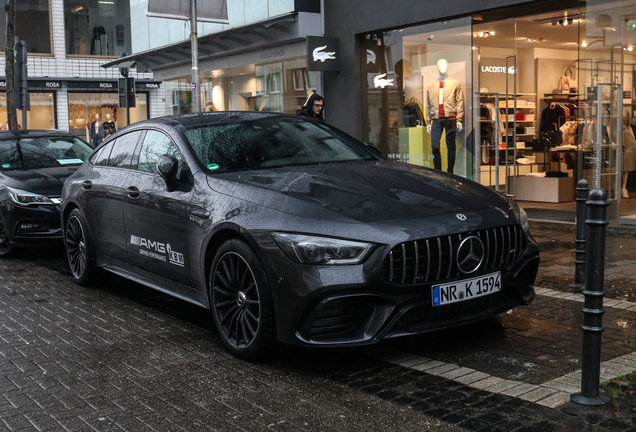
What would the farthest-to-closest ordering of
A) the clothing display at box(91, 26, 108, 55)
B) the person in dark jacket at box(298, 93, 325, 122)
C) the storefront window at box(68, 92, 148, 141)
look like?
the clothing display at box(91, 26, 108, 55) < the storefront window at box(68, 92, 148, 141) < the person in dark jacket at box(298, 93, 325, 122)

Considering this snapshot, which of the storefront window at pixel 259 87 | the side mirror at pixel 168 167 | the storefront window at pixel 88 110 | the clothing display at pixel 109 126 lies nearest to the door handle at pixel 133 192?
the side mirror at pixel 168 167

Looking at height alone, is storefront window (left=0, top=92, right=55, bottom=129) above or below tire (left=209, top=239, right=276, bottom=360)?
above

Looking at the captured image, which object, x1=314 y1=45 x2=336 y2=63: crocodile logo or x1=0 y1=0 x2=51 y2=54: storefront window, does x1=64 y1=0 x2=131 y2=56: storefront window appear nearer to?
x1=0 y1=0 x2=51 y2=54: storefront window

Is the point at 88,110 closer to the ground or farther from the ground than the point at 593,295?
farther from the ground

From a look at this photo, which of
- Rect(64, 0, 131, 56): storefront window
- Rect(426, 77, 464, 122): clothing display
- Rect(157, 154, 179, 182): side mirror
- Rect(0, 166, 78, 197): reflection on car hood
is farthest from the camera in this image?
Rect(64, 0, 131, 56): storefront window

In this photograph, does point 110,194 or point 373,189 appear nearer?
point 373,189

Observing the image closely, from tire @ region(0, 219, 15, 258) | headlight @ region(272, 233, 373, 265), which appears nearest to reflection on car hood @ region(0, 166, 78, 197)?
tire @ region(0, 219, 15, 258)

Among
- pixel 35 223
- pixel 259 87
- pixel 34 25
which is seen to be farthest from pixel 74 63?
pixel 35 223

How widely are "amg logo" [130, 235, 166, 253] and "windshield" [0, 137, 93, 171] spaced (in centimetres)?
464

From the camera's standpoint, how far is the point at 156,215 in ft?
18.9

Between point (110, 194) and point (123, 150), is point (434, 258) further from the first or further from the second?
point (123, 150)

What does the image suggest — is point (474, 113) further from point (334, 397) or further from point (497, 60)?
point (334, 397)

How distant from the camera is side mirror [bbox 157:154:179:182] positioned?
5.44m

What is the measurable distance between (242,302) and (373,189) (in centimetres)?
109
